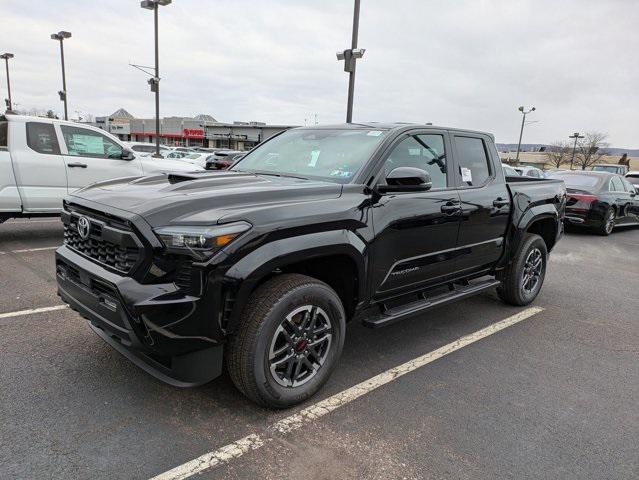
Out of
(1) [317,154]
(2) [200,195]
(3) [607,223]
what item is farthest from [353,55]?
(2) [200,195]

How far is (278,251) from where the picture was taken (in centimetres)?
275

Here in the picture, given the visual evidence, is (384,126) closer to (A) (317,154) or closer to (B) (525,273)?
(A) (317,154)

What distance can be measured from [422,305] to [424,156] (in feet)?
4.08

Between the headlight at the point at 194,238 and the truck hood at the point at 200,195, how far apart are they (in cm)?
4

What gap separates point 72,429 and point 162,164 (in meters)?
6.71

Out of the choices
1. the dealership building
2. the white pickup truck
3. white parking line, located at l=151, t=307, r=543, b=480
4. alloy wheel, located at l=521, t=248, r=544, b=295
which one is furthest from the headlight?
the dealership building

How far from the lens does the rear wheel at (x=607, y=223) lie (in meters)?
11.3

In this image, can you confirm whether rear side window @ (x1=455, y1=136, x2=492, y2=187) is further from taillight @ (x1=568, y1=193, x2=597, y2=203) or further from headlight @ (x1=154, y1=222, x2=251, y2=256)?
taillight @ (x1=568, y1=193, x2=597, y2=203)

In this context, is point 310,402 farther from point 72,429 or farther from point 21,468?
point 21,468

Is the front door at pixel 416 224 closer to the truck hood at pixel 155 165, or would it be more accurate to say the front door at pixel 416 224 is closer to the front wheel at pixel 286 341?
the front wheel at pixel 286 341

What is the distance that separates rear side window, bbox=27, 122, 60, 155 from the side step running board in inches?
241

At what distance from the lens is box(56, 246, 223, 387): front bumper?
8.16 ft

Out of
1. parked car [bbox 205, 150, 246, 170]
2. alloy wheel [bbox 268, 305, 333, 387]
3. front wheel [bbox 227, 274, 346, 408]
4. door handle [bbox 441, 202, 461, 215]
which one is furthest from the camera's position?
parked car [bbox 205, 150, 246, 170]

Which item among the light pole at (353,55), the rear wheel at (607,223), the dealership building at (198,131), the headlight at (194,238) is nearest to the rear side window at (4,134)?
the headlight at (194,238)
